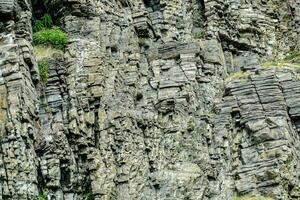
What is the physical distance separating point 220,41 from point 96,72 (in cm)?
912

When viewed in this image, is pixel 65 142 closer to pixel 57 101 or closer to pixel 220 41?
pixel 57 101

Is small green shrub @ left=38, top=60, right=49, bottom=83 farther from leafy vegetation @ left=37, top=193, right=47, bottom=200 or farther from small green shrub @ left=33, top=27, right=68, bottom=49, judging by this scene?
leafy vegetation @ left=37, top=193, right=47, bottom=200

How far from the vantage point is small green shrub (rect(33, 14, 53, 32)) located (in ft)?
103

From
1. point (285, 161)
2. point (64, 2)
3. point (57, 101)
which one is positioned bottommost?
point (285, 161)

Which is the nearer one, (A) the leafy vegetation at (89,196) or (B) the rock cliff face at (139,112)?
(B) the rock cliff face at (139,112)

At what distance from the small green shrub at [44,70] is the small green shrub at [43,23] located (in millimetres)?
3389

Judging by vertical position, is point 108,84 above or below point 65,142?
above

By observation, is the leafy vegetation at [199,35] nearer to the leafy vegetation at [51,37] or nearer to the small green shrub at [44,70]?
the leafy vegetation at [51,37]

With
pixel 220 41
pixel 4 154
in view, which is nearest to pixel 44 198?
pixel 4 154

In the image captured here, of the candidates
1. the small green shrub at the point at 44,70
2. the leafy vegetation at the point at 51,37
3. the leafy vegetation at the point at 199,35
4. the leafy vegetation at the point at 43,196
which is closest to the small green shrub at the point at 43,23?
the leafy vegetation at the point at 51,37

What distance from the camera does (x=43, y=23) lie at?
104 ft

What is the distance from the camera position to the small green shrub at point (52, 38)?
2986 cm

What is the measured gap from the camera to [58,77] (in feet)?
92.6

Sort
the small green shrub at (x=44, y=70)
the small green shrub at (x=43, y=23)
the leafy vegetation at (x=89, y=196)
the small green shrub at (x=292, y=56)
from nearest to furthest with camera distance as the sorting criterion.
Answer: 1. the leafy vegetation at (x=89, y=196)
2. the small green shrub at (x=44, y=70)
3. the small green shrub at (x=43, y=23)
4. the small green shrub at (x=292, y=56)
